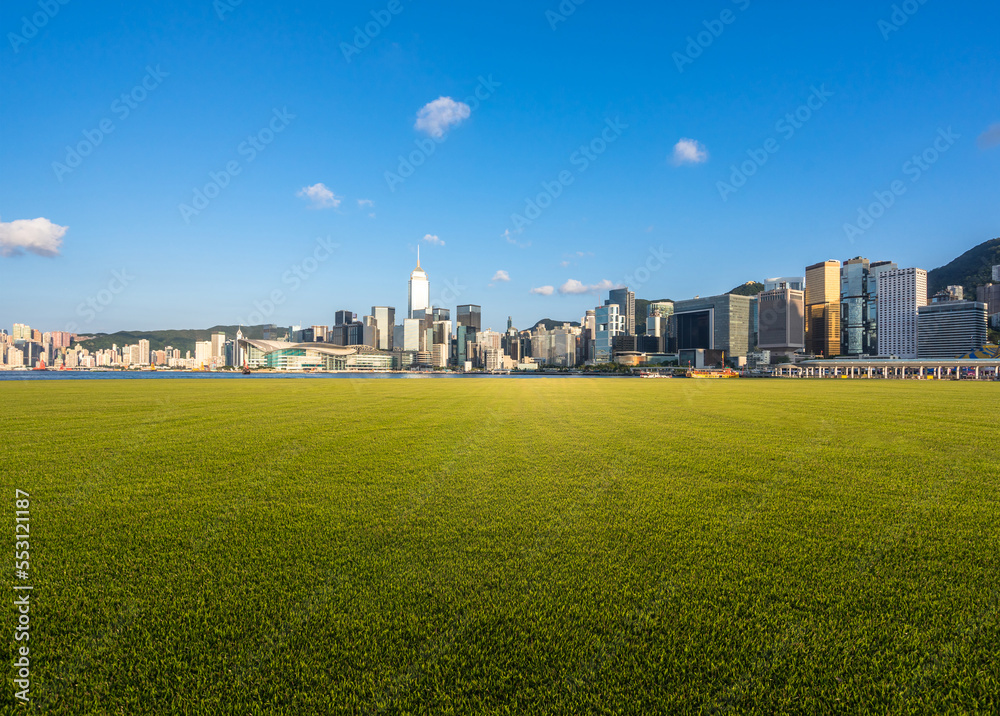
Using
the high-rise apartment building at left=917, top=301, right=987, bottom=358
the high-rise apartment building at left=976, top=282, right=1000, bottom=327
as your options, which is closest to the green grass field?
the high-rise apartment building at left=917, top=301, right=987, bottom=358

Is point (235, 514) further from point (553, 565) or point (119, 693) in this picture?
point (553, 565)

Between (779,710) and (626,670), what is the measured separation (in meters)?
0.87

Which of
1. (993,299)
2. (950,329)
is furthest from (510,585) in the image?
(993,299)

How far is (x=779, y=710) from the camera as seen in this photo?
2.70 m

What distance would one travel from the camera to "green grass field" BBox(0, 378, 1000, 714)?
9.39 feet

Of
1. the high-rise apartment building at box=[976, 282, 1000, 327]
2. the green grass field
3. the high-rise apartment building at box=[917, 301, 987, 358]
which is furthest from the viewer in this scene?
the high-rise apartment building at box=[976, 282, 1000, 327]

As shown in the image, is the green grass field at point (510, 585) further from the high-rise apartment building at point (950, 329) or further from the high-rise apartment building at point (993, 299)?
the high-rise apartment building at point (993, 299)

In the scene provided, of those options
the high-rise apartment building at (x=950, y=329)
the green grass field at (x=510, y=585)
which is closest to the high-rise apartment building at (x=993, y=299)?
the high-rise apartment building at (x=950, y=329)

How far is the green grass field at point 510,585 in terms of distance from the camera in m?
2.86

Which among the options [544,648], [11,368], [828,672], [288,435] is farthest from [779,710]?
[11,368]

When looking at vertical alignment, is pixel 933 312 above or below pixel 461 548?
above

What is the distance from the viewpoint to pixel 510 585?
4039 millimetres

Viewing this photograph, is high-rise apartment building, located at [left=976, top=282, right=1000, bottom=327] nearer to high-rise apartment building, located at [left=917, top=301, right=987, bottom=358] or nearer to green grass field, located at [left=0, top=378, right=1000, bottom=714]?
high-rise apartment building, located at [left=917, top=301, right=987, bottom=358]

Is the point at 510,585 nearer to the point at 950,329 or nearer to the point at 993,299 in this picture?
the point at 950,329
